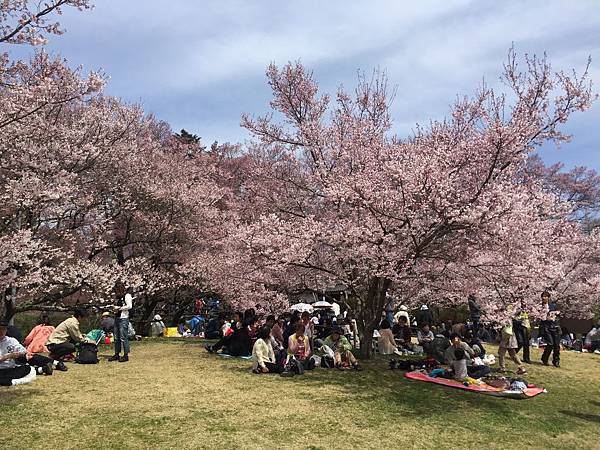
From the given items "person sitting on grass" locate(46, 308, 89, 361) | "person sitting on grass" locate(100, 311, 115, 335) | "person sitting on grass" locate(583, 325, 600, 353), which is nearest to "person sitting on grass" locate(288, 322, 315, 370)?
"person sitting on grass" locate(46, 308, 89, 361)

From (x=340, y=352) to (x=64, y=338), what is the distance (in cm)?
619

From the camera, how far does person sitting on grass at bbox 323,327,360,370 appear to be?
35.7ft

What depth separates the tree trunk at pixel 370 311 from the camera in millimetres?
12008

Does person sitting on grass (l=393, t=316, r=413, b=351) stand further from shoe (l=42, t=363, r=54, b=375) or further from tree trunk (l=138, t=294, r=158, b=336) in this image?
shoe (l=42, t=363, r=54, b=375)

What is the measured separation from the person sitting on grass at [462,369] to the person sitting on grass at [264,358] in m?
3.67

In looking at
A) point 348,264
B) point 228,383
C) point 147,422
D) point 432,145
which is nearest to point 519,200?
point 432,145

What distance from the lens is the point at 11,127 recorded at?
1110 cm

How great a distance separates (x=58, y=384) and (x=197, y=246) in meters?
11.0

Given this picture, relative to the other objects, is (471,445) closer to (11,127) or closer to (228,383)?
(228,383)

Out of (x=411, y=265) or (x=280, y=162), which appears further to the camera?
(x=280, y=162)

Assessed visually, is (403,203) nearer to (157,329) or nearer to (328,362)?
(328,362)

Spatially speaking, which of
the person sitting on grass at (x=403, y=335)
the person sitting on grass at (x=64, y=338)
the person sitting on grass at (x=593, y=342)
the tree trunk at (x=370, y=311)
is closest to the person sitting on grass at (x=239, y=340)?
the tree trunk at (x=370, y=311)

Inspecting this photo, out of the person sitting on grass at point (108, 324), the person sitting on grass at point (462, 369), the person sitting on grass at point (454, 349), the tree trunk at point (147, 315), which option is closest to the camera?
the person sitting on grass at point (462, 369)

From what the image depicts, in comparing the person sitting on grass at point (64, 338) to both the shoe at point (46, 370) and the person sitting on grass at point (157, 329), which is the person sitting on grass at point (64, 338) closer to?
the shoe at point (46, 370)
